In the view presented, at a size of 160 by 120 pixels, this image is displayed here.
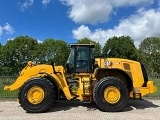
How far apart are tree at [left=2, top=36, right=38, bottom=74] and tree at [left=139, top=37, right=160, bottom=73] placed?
104 ft

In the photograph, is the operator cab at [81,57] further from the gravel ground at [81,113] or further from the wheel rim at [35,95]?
the wheel rim at [35,95]

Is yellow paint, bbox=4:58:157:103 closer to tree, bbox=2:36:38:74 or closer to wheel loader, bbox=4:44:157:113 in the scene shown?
wheel loader, bbox=4:44:157:113

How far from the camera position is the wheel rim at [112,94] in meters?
12.3

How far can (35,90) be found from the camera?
12289 millimetres

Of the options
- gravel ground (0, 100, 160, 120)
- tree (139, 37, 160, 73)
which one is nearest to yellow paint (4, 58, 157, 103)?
gravel ground (0, 100, 160, 120)

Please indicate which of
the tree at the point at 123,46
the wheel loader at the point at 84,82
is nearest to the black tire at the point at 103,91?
the wheel loader at the point at 84,82

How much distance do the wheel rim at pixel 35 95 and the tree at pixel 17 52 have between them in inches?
2072

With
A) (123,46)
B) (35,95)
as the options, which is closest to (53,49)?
(123,46)

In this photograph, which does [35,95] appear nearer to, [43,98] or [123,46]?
[43,98]

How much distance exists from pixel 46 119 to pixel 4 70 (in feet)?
183

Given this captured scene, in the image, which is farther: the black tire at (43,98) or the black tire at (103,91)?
the black tire at (103,91)

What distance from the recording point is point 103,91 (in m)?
12.3

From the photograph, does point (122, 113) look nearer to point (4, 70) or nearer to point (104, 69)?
point (104, 69)

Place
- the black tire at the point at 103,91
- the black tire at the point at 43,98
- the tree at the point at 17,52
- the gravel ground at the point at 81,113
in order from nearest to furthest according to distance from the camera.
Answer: the gravel ground at the point at 81,113 < the black tire at the point at 43,98 < the black tire at the point at 103,91 < the tree at the point at 17,52
